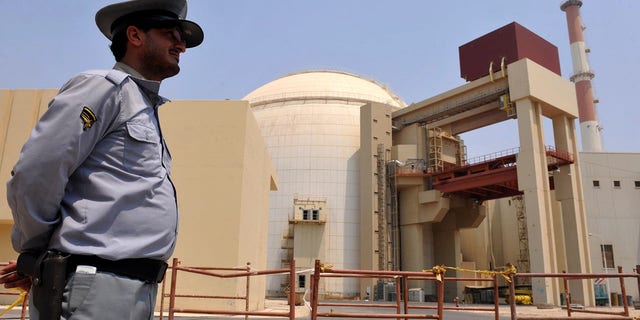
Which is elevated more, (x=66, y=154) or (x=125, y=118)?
(x=125, y=118)

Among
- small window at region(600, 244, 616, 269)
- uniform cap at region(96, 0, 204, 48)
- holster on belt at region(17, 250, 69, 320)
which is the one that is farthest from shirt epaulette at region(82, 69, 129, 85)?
small window at region(600, 244, 616, 269)

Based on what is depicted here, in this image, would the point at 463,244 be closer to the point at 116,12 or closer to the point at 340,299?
the point at 340,299

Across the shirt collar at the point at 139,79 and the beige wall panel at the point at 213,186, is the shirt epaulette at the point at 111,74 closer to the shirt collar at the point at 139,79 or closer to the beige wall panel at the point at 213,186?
the shirt collar at the point at 139,79

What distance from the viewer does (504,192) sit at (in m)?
28.4

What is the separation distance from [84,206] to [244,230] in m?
11.4

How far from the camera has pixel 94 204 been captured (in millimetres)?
1553

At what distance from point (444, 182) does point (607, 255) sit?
41.4ft

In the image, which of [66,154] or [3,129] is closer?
[66,154]

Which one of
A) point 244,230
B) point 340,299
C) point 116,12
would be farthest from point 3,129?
point 340,299

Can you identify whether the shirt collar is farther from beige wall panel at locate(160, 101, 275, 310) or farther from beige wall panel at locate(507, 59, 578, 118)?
beige wall panel at locate(507, 59, 578, 118)

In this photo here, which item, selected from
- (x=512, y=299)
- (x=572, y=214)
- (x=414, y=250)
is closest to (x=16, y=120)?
(x=512, y=299)

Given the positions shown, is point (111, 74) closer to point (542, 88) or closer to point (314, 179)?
point (542, 88)

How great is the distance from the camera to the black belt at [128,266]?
1.49 metres

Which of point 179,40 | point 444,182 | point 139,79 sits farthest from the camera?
point 444,182
